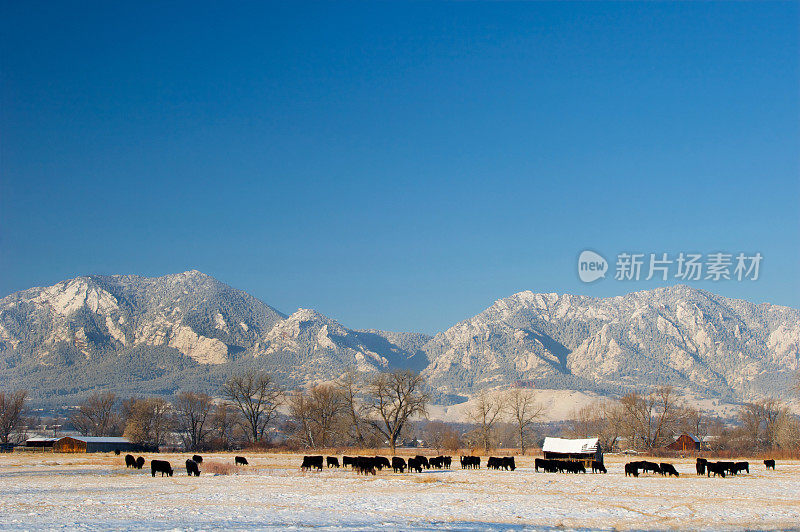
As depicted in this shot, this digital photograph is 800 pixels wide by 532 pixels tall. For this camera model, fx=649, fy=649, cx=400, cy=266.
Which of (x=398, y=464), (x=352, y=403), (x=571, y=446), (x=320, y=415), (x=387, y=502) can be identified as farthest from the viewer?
(x=320, y=415)

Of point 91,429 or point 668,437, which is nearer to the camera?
point 668,437

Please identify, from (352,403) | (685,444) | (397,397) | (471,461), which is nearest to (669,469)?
(471,461)

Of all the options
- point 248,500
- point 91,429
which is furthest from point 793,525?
point 91,429

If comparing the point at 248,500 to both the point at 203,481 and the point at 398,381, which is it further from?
the point at 398,381

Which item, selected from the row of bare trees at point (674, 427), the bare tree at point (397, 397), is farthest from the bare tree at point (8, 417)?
the row of bare trees at point (674, 427)

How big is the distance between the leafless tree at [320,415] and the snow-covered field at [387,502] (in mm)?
59530

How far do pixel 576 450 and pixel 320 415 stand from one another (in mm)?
55237

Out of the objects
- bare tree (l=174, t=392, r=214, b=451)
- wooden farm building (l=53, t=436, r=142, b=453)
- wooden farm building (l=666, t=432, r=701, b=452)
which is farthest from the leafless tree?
wooden farm building (l=666, t=432, r=701, b=452)

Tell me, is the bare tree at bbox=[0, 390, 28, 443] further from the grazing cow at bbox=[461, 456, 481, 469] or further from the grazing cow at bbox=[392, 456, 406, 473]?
the grazing cow at bbox=[461, 456, 481, 469]

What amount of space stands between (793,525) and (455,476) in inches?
1132

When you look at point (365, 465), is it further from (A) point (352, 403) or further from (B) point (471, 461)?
(A) point (352, 403)

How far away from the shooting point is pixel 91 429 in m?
155

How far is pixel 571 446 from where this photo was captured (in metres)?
70.9

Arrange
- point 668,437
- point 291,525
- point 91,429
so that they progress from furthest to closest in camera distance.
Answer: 1. point 91,429
2. point 668,437
3. point 291,525
